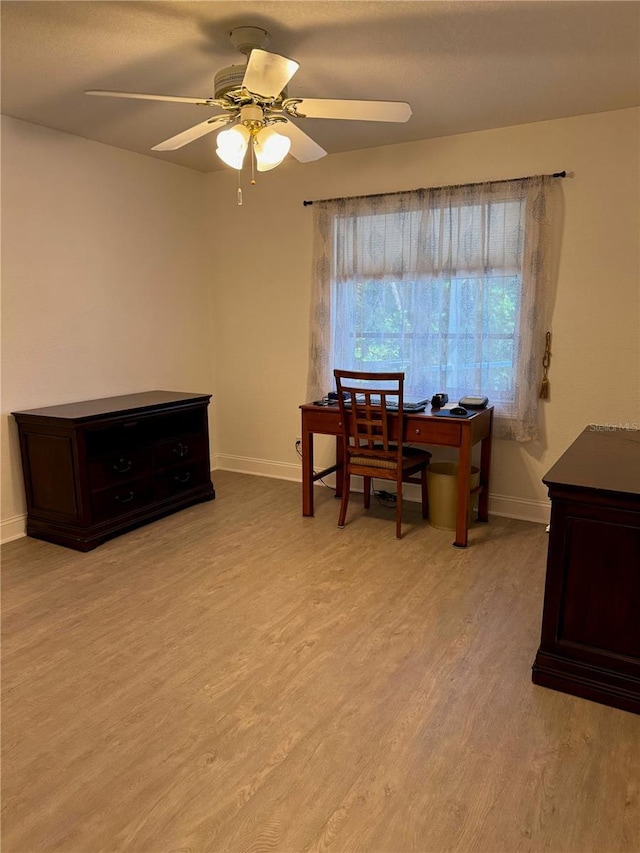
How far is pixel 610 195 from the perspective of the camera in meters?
3.29

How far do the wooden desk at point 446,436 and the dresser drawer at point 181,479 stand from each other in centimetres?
83

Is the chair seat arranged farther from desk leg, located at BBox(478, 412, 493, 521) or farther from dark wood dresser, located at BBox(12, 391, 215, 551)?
dark wood dresser, located at BBox(12, 391, 215, 551)

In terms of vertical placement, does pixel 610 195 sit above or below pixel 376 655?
above

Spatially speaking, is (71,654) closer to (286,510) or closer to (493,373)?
(286,510)

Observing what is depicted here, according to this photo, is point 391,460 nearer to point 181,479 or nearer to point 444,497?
point 444,497

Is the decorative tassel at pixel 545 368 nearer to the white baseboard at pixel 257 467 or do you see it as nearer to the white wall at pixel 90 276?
the white baseboard at pixel 257 467

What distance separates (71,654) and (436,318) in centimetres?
292

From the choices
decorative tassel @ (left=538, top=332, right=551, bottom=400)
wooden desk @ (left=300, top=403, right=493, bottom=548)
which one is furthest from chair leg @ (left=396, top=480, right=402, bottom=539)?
decorative tassel @ (left=538, top=332, right=551, bottom=400)

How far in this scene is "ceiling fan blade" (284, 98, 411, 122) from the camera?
2283mm

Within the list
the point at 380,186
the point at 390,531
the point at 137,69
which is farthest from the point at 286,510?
the point at 137,69

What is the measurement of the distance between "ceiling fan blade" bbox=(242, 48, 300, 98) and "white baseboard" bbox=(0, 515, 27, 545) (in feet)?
9.30

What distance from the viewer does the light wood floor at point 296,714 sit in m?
1.51

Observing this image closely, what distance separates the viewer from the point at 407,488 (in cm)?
418

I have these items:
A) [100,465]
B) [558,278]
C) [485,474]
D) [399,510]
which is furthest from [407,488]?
[100,465]
